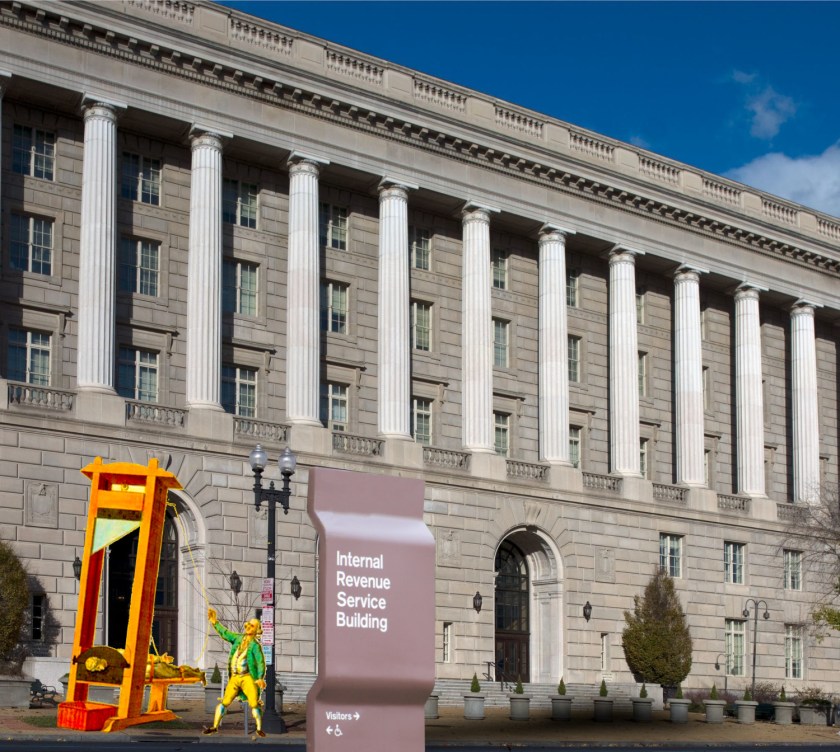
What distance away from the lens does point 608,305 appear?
211 feet

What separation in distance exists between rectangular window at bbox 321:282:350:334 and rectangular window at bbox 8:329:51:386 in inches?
442

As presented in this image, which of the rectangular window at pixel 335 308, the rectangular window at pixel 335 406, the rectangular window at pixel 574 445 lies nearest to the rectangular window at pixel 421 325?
the rectangular window at pixel 335 308

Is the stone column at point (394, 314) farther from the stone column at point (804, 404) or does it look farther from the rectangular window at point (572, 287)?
the stone column at point (804, 404)

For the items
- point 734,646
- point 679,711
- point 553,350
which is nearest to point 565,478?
point 553,350

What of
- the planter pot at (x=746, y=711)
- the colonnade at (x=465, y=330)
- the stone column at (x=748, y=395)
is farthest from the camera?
the stone column at (x=748, y=395)

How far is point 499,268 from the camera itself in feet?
200

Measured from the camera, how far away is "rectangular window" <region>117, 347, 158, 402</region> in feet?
163

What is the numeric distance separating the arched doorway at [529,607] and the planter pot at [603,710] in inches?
415

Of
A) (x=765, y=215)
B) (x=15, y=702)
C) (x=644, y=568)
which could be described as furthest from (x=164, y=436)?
(x=765, y=215)

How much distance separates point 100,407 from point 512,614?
65.8ft

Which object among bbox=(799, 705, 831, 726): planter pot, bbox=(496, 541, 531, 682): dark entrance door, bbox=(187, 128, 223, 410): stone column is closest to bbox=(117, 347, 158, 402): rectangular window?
bbox=(187, 128, 223, 410): stone column

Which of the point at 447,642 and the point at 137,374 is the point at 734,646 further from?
Result: the point at 137,374

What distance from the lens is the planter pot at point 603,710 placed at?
46.0m

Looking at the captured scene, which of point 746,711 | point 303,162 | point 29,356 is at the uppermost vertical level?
point 303,162
